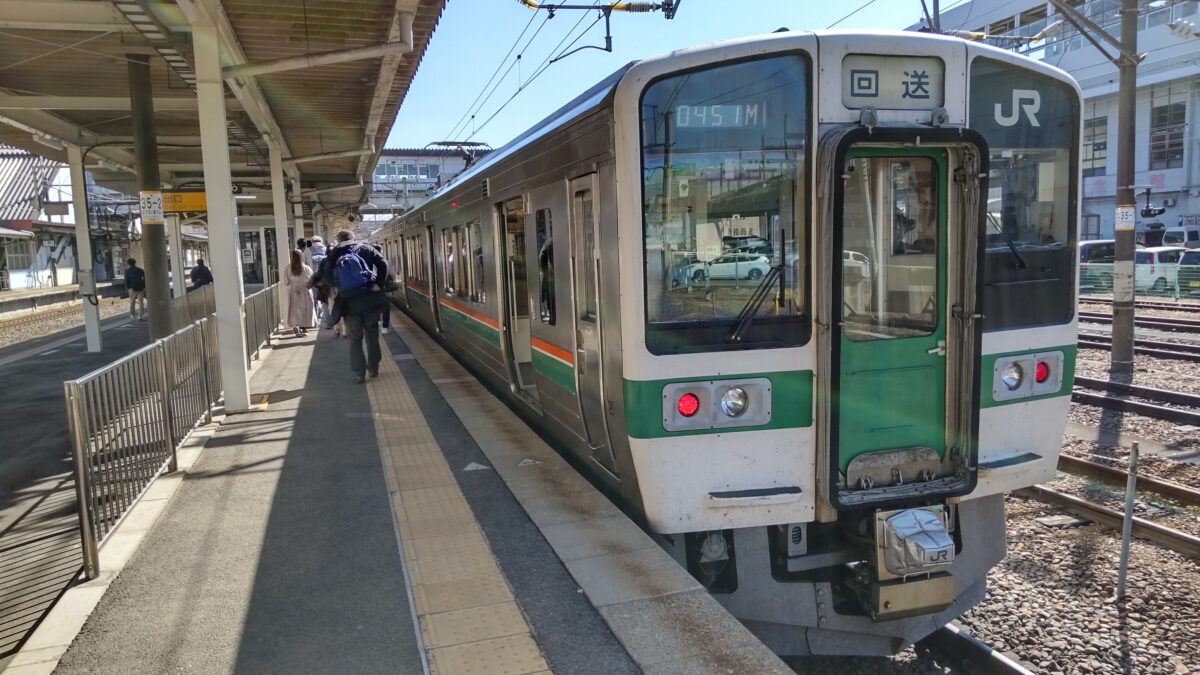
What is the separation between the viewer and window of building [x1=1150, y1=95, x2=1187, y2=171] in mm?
35500

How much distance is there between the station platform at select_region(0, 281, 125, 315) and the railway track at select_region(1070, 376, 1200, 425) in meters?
25.2

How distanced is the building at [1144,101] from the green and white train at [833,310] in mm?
33426

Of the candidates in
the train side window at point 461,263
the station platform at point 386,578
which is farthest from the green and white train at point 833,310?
the train side window at point 461,263

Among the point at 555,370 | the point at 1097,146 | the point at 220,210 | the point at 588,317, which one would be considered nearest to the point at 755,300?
the point at 588,317

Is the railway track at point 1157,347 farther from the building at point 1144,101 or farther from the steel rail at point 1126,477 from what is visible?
the building at point 1144,101

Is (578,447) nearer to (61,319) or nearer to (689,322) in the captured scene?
(689,322)

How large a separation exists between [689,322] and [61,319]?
86.1ft

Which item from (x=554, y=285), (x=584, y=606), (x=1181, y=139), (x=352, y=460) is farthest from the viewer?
(x=1181, y=139)

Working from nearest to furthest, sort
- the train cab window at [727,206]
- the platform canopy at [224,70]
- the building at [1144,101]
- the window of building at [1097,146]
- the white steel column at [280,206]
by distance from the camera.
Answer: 1. the train cab window at [727,206]
2. the platform canopy at [224,70]
3. the white steel column at [280,206]
4. the building at [1144,101]
5. the window of building at [1097,146]

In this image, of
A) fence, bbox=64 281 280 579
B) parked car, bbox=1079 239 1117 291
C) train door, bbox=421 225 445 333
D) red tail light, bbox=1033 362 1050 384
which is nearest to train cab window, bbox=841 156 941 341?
red tail light, bbox=1033 362 1050 384

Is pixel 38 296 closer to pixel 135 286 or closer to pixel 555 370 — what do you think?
pixel 135 286

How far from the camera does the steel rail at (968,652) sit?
4.16 meters

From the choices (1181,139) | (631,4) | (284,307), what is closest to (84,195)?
(284,307)

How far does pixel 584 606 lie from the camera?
149 inches
